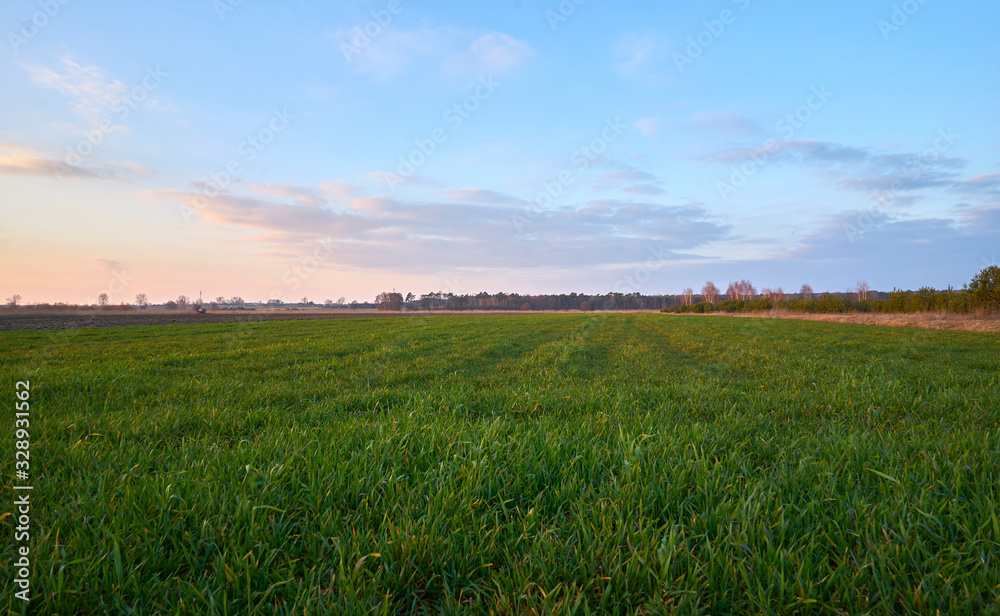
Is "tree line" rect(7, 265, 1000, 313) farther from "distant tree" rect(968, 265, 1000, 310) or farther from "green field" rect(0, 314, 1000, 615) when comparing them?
"green field" rect(0, 314, 1000, 615)

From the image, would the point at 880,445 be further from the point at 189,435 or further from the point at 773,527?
the point at 189,435

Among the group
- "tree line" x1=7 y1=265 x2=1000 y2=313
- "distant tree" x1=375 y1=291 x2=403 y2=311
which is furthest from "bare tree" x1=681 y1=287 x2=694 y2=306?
"distant tree" x1=375 y1=291 x2=403 y2=311

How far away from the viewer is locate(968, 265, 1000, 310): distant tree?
4165 cm

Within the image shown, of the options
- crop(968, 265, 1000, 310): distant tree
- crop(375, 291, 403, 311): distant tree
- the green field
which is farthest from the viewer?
crop(375, 291, 403, 311): distant tree

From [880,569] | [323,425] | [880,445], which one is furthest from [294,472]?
[880,445]

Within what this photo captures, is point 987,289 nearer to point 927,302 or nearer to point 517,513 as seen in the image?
point 927,302

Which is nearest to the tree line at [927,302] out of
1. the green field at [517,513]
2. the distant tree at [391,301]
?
the green field at [517,513]

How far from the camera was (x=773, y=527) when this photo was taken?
2383mm

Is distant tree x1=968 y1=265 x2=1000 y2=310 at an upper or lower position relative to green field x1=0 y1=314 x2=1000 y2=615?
upper

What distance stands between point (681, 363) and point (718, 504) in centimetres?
986

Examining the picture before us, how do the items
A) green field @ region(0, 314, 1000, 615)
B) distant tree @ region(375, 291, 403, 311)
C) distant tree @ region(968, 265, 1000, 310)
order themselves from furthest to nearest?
distant tree @ region(375, 291, 403, 311) < distant tree @ region(968, 265, 1000, 310) < green field @ region(0, 314, 1000, 615)

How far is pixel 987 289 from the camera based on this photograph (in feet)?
140

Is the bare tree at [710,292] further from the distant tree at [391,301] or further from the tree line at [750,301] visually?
the distant tree at [391,301]

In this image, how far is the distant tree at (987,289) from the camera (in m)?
41.7
